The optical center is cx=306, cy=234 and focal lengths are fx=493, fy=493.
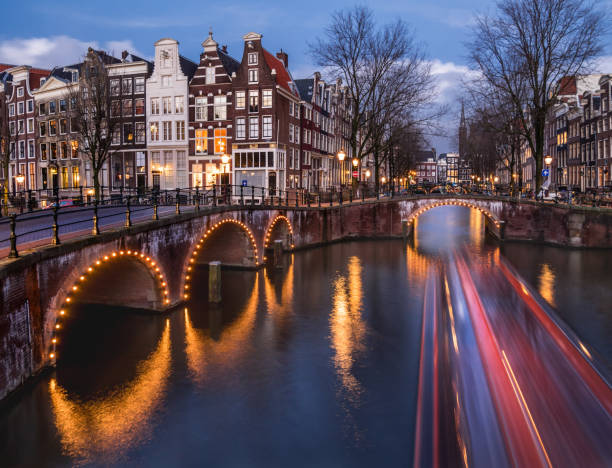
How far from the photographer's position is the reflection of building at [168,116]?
44969mm

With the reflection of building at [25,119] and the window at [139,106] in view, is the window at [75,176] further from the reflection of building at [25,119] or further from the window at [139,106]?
the window at [139,106]

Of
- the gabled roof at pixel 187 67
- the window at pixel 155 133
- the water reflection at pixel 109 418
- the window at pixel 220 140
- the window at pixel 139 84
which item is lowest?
the water reflection at pixel 109 418

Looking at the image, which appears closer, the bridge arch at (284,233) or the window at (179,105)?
the bridge arch at (284,233)

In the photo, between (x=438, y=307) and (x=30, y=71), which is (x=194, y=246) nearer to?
(x=438, y=307)

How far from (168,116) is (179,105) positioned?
1.47 metres

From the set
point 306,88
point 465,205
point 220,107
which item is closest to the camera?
point 465,205

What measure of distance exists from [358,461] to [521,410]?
15.7 feet

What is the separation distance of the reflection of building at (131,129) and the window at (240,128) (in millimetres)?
9941

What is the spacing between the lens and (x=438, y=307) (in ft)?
72.6

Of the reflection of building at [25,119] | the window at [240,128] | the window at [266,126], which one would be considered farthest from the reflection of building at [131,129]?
the reflection of building at [25,119]

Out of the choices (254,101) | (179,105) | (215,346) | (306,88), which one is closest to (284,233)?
(254,101)

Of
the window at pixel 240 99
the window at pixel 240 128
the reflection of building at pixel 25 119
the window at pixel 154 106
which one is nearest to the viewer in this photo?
the window at pixel 240 99

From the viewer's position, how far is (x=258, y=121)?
140ft

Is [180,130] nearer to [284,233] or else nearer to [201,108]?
[201,108]
